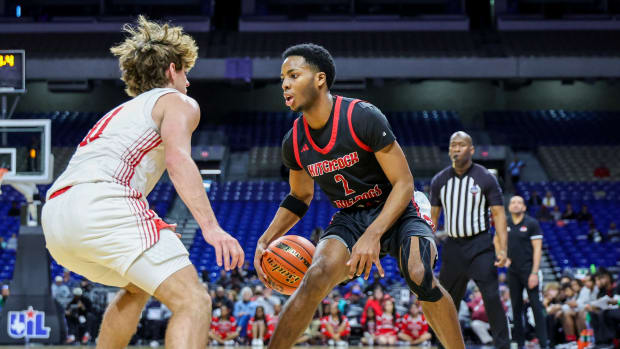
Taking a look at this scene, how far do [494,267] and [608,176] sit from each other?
55.4 feet

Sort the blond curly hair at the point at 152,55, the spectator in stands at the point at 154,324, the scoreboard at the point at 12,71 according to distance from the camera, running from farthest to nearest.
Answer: the spectator in stands at the point at 154,324, the scoreboard at the point at 12,71, the blond curly hair at the point at 152,55

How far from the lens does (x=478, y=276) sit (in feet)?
22.4

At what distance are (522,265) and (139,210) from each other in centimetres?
611

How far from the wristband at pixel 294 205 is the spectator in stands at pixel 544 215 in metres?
14.5

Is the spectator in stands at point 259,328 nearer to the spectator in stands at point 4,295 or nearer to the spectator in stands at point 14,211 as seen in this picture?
the spectator in stands at point 4,295

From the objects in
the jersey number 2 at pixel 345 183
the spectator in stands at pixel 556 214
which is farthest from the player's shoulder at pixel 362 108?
the spectator in stands at pixel 556 214

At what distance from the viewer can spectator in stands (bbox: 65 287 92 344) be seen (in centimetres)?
1159

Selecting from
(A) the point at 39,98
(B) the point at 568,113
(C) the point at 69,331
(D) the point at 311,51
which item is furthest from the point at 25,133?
(B) the point at 568,113

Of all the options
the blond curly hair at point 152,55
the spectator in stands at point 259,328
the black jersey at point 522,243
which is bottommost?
the spectator in stands at point 259,328

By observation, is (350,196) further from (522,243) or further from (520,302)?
(522,243)

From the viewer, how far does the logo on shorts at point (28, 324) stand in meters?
10.5

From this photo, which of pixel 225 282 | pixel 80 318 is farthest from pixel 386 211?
pixel 225 282

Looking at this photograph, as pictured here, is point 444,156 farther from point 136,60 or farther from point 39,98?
point 136,60

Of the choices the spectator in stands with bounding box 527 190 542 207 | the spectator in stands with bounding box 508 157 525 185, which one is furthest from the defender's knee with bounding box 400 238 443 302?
the spectator in stands with bounding box 508 157 525 185
